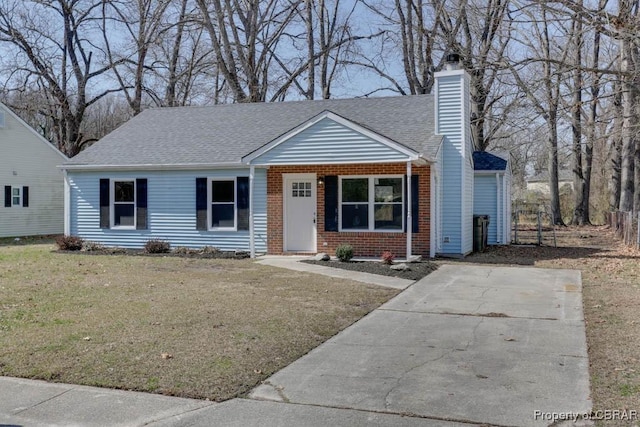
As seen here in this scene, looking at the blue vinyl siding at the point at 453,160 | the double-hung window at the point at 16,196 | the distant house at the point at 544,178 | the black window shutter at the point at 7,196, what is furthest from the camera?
the distant house at the point at 544,178

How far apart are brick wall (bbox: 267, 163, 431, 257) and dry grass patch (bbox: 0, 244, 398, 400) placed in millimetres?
2982

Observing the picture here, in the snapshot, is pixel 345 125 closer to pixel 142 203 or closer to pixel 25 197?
pixel 142 203

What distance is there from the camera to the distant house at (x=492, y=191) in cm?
1983

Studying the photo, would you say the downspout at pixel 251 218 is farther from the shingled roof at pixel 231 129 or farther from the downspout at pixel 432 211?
the downspout at pixel 432 211

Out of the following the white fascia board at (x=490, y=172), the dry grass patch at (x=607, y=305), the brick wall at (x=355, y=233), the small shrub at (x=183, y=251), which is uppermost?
the white fascia board at (x=490, y=172)

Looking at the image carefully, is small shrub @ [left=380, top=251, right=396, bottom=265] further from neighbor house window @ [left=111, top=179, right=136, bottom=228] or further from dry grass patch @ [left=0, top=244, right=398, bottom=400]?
neighbor house window @ [left=111, top=179, right=136, bottom=228]

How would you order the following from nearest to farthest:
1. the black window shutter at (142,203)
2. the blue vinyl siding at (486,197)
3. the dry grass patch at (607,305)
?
1. the dry grass patch at (607,305)
2. the black window shutter at (142,203)
3. the blue vinyl siding at (486,197)

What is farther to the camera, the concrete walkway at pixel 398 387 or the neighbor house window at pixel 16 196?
the neighbor house window at pixel 16 196

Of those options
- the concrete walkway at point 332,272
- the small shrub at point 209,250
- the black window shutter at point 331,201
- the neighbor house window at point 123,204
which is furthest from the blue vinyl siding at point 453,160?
the neighbor house window at point 123,204

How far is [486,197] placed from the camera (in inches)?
792

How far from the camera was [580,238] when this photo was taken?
24766mm

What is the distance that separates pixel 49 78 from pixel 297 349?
1180 inches

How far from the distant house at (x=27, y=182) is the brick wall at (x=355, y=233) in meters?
15.3

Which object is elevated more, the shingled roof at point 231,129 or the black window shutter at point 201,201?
the shingled roof at point 231,129
